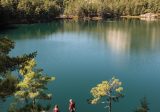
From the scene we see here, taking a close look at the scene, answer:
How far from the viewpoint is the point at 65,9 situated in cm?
16625

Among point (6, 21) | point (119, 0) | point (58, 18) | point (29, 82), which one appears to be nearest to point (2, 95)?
point (29, 82)

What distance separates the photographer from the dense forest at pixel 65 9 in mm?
127525

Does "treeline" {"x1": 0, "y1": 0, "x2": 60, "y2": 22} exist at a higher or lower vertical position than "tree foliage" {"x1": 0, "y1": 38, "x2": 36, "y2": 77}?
lower

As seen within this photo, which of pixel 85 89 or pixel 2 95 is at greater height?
pixel 2 95

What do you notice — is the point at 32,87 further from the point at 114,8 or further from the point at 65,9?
the point at 114,8

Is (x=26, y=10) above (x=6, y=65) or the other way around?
the other way around

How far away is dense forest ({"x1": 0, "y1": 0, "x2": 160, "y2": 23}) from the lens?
127525 millimetres

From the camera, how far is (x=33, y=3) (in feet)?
447

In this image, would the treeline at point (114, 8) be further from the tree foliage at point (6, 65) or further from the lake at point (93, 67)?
the tree foliage at point (6, 65)

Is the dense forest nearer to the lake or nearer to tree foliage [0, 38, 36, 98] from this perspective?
the lake

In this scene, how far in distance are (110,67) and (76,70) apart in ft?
19.8

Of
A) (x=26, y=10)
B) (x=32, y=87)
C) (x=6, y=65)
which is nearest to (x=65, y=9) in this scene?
(x=26, y=10)

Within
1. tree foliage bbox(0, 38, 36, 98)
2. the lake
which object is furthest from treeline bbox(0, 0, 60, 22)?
tree foliage bbox(0, 38, 36, 98)

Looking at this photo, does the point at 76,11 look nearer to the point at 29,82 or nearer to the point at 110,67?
the point at 110,67
